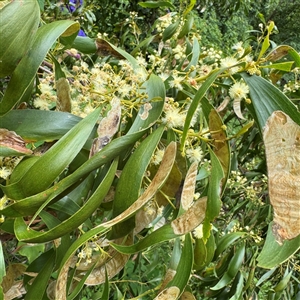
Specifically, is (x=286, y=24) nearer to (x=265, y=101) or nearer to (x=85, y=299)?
(x=85, y=299)

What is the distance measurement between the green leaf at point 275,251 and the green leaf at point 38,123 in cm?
22

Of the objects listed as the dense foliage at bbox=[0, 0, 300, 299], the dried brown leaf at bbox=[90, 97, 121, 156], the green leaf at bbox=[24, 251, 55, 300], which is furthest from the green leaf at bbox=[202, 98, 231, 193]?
the green leaf at bbox=[24, 251, 55, 300]

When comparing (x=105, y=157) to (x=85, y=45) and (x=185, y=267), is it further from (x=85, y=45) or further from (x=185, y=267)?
(x=85, y=45)

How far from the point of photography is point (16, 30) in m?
0.31

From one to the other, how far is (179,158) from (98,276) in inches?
6.8

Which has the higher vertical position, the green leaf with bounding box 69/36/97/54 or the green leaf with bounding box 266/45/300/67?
the green leaf with bounding box 266/45/300/67

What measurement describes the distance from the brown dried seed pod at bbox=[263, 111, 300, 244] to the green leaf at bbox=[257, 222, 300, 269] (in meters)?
0.01

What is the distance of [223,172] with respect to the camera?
0.38m

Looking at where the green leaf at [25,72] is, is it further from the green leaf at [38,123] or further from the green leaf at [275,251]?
the green leaf at [275,251]

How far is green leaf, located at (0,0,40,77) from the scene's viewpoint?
1.01 ft

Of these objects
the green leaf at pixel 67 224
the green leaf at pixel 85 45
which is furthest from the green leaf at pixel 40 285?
the green leaf at pixel 85 45

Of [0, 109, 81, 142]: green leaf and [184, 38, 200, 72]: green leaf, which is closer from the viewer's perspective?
[0, 109, 81, 142]: green leaf

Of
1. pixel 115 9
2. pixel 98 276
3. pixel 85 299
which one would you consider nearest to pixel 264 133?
pixel 98 276

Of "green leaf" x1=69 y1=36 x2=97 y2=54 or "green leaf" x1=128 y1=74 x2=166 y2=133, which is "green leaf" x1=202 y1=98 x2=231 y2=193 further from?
"green leaf" x1=69 y1=36 x2=97 y2=54
